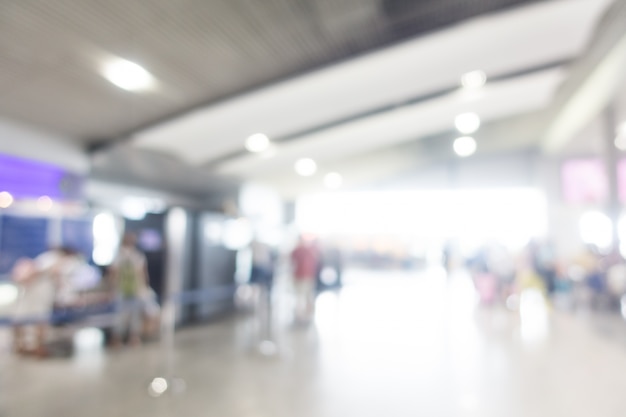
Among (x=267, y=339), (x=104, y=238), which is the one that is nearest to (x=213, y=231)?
(x=104, y=238)

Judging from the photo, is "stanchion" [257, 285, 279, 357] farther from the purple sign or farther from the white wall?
the white wall

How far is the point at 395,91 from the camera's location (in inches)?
280

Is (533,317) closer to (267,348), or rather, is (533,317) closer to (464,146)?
(267,348)

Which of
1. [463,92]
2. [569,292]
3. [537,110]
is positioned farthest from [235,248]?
[537,110]

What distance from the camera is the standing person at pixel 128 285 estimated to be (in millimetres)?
5199

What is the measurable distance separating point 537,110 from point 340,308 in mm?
8178

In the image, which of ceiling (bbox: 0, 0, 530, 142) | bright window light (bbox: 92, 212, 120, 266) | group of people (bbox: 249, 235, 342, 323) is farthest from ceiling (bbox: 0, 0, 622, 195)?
group of people (bbox: 249, 235, 342, 323)

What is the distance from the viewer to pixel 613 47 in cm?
644

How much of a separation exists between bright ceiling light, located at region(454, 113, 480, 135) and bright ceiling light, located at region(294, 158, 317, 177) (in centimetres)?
427

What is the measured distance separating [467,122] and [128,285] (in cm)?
958

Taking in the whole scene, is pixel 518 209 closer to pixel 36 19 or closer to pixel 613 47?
pixel 613 47

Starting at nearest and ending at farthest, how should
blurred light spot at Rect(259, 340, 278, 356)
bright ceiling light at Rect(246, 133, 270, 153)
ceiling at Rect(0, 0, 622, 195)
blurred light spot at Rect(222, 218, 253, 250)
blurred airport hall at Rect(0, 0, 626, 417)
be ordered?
1. blurred airport hall at Rect(0, 0, 626, 417)
2. ceiling at Rect(0, 0, 622, 195)
3. blurred light spot at Rect(259, 340, 278, 356)
4. blurred light spot at Rect(222, 218, 253, 250)
5. bright ceiling light at Rect(246, 133, 270, 153)

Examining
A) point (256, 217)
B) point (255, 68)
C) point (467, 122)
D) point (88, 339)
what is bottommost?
point (88, 339)

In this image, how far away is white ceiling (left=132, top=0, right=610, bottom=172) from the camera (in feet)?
17.8
